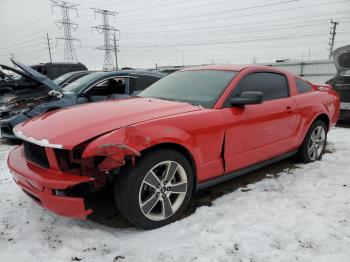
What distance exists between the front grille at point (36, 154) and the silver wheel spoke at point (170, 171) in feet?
3.41

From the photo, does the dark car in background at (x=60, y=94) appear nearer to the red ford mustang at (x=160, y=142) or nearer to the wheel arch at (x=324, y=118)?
the red ford mustang at (x=160, y=142)

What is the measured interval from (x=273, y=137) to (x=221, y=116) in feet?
3.46

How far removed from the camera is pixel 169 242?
2.67m

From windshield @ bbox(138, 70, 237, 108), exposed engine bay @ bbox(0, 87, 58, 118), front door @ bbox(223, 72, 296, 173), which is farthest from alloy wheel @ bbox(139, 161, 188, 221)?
exposed engine bay @ bbox(0, 87, 58, 118)

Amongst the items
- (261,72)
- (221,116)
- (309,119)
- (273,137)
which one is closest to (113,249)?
(221,116)

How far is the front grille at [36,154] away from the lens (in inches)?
108

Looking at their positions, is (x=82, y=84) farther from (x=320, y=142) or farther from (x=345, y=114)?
(x=345, y=114)

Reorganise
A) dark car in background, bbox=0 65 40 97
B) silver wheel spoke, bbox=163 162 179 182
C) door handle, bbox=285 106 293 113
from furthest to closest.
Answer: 1. dark car in background, bbox=0 65 40 97
2. door handle, bbox=285 106 293 113
3. silver wheel spoke, bbox=163 162 179 182

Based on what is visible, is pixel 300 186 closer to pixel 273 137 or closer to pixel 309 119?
pixel 273 137

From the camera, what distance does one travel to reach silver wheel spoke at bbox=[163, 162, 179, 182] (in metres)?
2.88

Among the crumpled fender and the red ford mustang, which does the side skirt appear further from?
the crumpled fender

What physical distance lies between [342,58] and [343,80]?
73 centimetres

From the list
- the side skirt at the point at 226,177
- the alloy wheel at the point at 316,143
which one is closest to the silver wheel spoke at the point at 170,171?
the side skirt at the point at 226,177

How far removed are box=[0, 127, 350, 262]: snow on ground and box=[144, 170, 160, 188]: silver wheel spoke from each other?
43 centimetres
